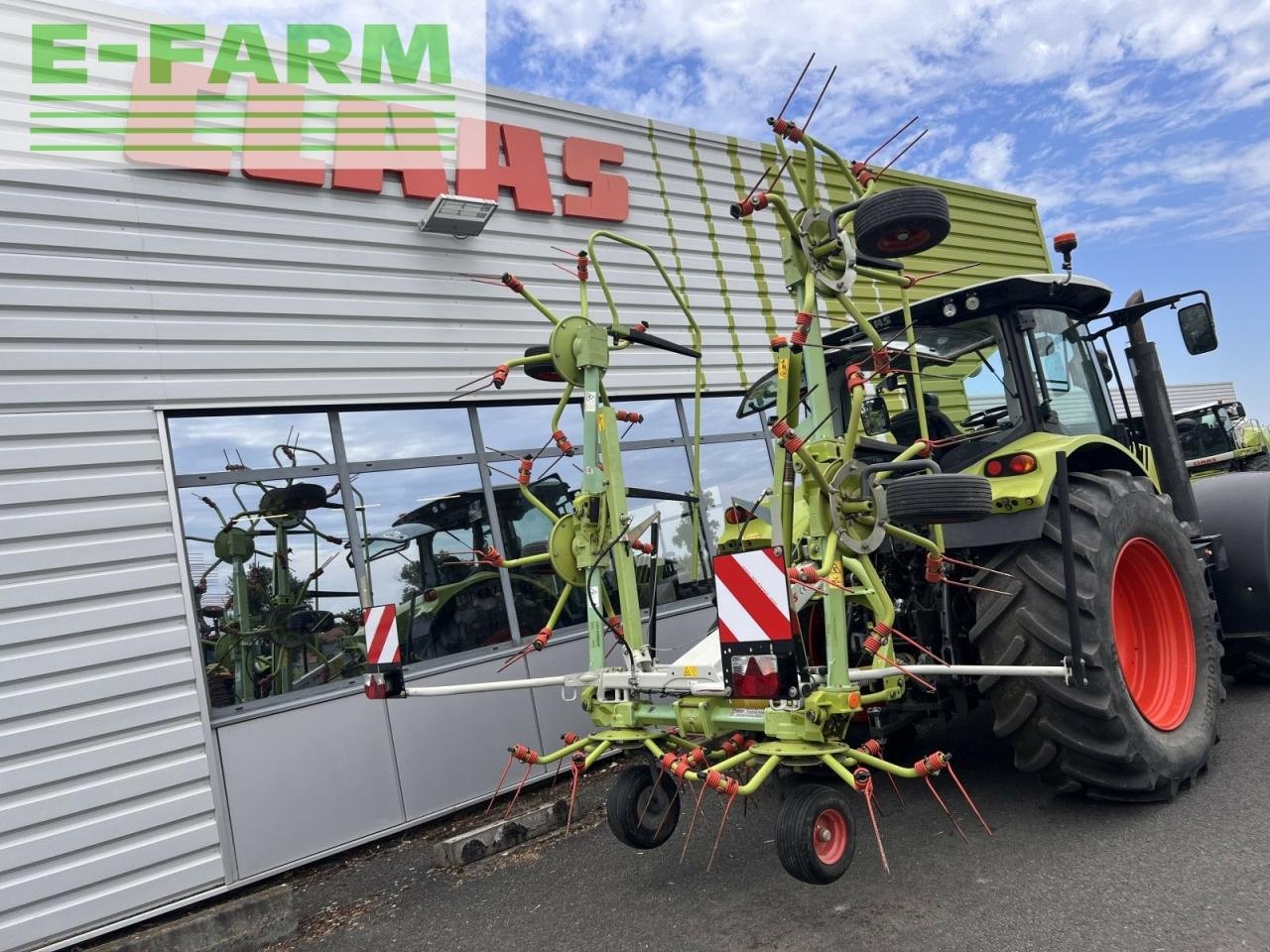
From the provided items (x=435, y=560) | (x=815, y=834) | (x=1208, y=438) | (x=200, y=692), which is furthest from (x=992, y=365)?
(x=1208, y=438)

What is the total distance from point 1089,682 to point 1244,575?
2.42m

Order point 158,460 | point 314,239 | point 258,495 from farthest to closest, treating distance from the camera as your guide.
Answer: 1. point 314,239
2. point 258,495
3. point 158,460

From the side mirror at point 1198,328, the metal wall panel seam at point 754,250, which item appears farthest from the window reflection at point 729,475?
the side mirror at point 1198,328

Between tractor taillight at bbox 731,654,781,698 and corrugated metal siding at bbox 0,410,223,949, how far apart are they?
2917 millimetres

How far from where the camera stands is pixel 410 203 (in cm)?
581

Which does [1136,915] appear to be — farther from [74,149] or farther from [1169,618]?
[74,149]

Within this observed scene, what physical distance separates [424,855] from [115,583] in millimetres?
2059

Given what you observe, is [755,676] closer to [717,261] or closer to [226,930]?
[226,930]

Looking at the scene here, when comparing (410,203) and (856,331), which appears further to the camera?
(410,203)

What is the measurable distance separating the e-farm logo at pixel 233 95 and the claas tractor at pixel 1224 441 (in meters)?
10.8

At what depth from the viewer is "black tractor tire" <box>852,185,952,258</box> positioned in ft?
10.9

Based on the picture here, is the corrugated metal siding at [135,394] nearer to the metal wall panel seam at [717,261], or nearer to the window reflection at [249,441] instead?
the window reflection at [249,441]

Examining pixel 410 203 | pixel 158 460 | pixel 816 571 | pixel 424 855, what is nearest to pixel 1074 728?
pixel 816 571

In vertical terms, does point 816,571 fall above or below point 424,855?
above
